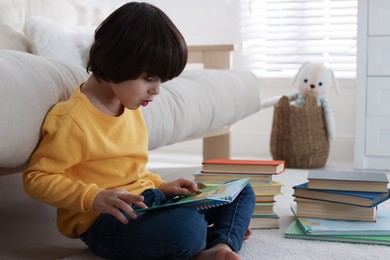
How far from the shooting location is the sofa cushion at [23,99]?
1.08 meters

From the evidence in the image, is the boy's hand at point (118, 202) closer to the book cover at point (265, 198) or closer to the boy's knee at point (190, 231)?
the boy's knee at point (190, 231)

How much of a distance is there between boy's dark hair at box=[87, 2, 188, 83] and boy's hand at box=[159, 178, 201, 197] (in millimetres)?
234

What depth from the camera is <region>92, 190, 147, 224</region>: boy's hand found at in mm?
1023

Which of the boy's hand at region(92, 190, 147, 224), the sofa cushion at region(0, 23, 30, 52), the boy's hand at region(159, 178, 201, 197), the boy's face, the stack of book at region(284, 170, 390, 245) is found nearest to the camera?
the boy's hand at region(92, 190, 147, 224)

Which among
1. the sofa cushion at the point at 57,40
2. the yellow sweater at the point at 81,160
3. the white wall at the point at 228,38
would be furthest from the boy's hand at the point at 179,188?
the white wall at the point at 228,38

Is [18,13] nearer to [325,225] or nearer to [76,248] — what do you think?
[76,248]

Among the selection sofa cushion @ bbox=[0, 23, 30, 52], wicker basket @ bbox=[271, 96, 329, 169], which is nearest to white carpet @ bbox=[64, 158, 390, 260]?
sofa cushion @ bbox=[0, 23, 30, 52]

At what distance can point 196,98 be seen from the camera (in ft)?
6.02

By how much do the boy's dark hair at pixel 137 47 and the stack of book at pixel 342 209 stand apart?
0.49m

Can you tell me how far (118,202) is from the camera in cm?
103

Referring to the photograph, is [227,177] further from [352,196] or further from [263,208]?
[352,196]

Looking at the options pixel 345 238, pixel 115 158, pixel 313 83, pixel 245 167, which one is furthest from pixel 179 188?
pixel 313 83

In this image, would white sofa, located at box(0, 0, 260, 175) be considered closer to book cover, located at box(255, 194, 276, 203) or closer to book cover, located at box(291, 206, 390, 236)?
book cover, located at box(255, 194, 276, 203)

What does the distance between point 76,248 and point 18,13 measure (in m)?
1.05
